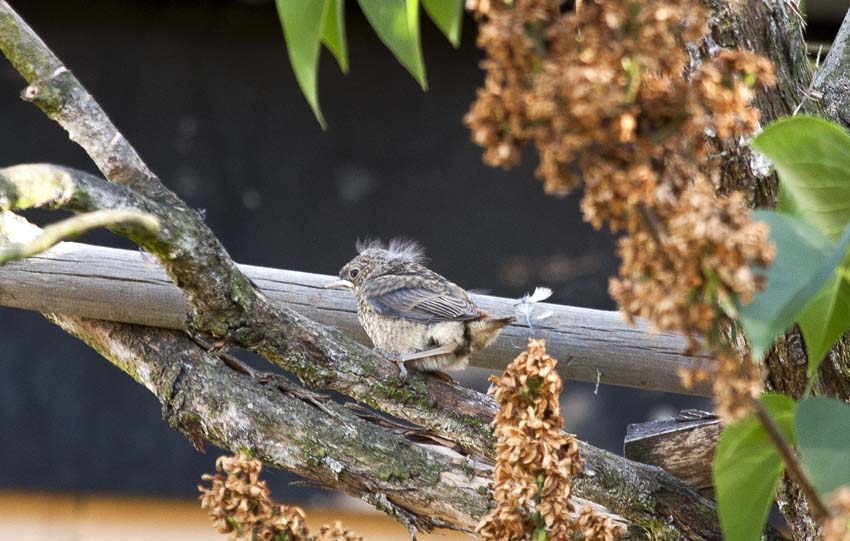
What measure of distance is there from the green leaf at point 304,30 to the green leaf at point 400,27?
0.13 feet

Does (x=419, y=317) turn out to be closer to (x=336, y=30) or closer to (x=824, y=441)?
(x=336, y=30)

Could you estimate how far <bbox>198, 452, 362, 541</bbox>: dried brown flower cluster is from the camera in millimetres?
941

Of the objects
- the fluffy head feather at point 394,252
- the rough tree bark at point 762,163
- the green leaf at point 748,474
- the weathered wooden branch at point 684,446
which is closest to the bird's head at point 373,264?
the fluffy head feather at point 394,252

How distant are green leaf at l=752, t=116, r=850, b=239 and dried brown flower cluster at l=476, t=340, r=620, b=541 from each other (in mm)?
260

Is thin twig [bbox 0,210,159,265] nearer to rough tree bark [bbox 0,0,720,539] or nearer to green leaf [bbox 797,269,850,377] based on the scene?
rough tree bark [bbox 0,0,720,539]

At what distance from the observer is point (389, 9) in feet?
2.60

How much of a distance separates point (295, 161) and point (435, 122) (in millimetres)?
544

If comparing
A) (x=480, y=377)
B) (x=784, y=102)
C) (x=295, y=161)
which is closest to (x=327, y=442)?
(x=784, y=102)

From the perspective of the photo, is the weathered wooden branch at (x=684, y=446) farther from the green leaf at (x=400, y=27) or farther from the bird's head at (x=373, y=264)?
the green leaf at (x=400, y=27)

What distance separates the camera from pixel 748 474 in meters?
0.90

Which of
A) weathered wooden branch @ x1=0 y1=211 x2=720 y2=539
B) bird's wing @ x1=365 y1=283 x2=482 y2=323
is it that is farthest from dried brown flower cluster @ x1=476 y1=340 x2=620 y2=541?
bird's wing @ x1=365 y1=283 x2=482 y2=323

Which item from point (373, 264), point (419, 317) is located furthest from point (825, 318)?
point (373, 264)

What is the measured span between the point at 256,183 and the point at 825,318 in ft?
9.95

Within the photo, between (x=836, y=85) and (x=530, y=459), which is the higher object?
(x=836, y=85)
